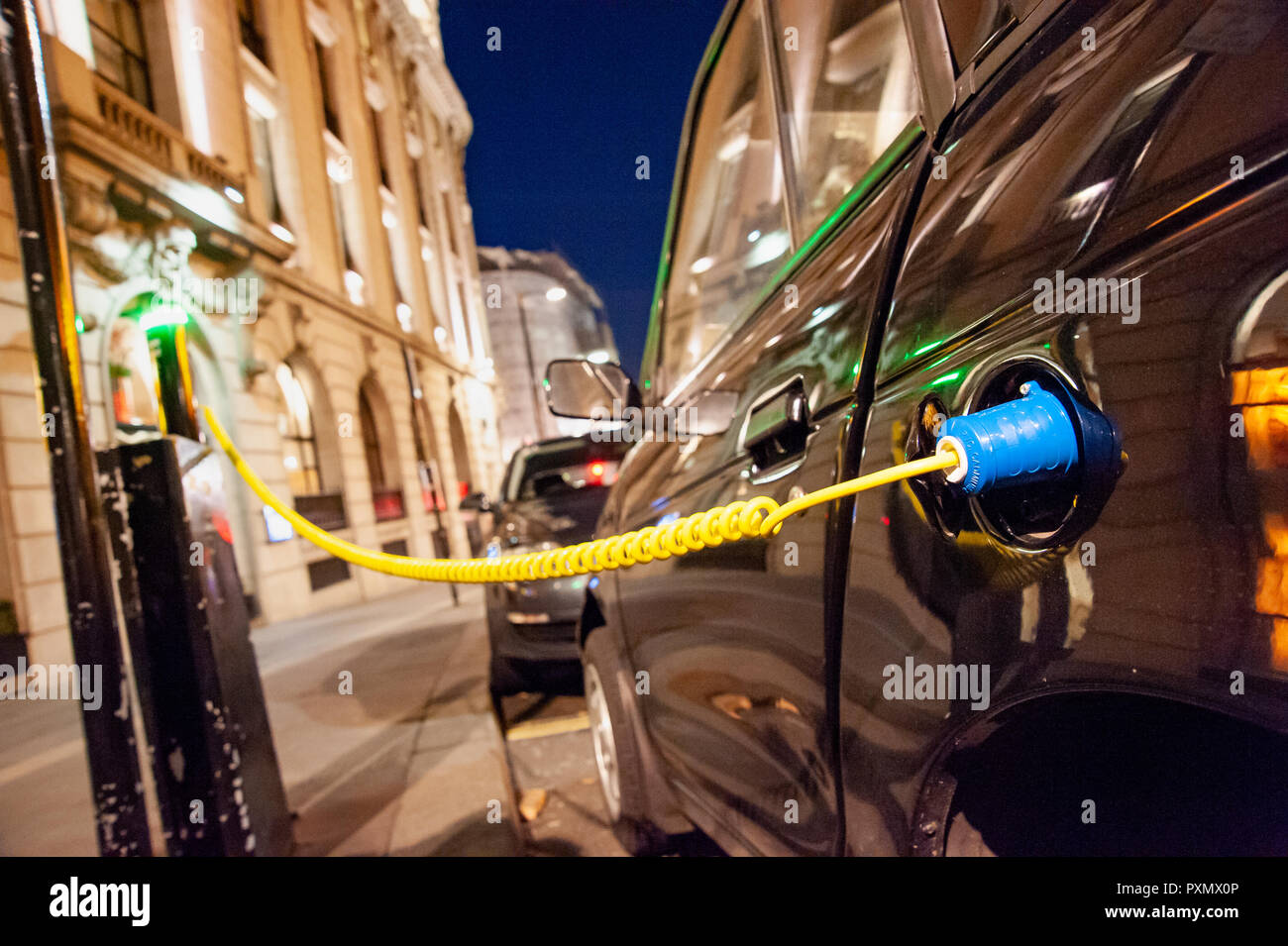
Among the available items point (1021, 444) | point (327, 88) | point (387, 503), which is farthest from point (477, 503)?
point (327, 88)

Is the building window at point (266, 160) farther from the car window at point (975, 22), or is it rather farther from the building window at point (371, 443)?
the car window at point (975, 22)

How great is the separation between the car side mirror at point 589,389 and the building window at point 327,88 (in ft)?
38.8

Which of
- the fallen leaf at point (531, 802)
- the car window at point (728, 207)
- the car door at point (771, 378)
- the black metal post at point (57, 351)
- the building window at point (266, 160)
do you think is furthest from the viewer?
the building window at point (266, 160)

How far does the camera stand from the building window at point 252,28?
880 cm

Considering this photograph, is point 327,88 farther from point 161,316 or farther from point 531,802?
point 531,802

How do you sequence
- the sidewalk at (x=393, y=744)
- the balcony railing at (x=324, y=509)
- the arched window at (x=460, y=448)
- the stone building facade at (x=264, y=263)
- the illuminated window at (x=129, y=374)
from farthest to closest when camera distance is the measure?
the arched window at (x=460, y=448)
the balcony railing at (x=324, y=509)
the illuminated window at (x=129, y=374)
the stone building facade at (x=264, y=263)
the sidewalk at (x=393, y=744)

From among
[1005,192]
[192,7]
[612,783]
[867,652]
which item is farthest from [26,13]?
[192,7]

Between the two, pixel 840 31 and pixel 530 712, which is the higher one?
pixel 840 31

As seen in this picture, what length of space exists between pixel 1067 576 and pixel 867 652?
0.31 meters

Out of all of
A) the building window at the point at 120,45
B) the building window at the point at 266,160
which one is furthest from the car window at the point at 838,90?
the building window at the point at 266,160

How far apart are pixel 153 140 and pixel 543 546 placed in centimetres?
769

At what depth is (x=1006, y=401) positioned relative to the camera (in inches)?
25.1

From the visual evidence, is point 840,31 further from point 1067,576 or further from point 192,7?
point 192,7

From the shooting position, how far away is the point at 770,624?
3.61 ft
